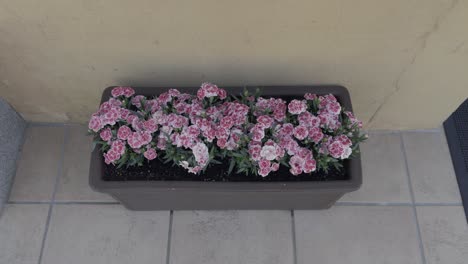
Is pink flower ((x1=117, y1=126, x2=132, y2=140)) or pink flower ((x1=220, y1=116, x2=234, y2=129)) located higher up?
pink flower ((x1=220, y1=116, x2=234, y2=129))

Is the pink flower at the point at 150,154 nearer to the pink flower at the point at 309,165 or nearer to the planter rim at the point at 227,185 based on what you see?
the planter rim at the point at 227,185

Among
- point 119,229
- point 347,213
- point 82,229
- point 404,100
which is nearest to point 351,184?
point 347,213

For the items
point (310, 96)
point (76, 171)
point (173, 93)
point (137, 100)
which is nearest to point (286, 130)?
point (310, 96)

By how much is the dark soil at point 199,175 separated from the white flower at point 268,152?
16 cm

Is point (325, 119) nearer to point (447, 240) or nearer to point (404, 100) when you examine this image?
point (404, 100)

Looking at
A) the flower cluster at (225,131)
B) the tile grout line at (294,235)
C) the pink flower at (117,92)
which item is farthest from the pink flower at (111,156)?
the tile grout line at (294,235)

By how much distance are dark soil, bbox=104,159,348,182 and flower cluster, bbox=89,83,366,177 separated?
1.6 inches

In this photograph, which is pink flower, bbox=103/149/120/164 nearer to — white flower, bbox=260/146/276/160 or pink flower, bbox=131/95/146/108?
pink flower, bbox=131/95/146/108

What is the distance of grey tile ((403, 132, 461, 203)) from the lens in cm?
177

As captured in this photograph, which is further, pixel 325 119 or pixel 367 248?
pixel 367 248

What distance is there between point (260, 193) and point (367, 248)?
58 centimetres

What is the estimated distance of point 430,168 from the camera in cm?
183

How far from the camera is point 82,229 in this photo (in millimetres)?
1699

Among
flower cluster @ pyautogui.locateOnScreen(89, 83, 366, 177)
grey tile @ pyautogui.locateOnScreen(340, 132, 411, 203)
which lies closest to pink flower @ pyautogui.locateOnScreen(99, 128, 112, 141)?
flower cluster @ pyautogui.locateOnScreen(89, 83, 366, 177)
